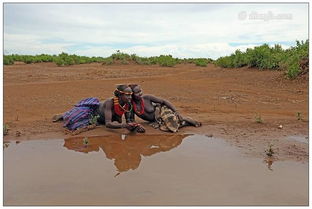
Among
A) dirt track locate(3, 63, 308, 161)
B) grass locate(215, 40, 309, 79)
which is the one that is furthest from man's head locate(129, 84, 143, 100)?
grass locate(215, 40, 309, 79)

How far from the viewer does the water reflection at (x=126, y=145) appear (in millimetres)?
4468

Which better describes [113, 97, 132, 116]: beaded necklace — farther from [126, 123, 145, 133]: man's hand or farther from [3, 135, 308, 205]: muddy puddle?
[3, 135, 308, 205]: muddy puddle

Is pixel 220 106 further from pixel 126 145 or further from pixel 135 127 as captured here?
pixel 126 145

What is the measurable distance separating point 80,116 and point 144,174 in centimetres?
230

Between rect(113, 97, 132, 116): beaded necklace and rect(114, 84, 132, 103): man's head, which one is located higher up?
rect(114, 84, 132, 103): man's head

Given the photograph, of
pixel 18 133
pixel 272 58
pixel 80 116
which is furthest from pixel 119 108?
pixel 272 58

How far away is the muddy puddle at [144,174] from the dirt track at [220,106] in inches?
19.2

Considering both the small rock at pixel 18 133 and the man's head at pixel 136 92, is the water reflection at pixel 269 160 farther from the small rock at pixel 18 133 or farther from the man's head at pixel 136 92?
the small rock at pixel 18 133

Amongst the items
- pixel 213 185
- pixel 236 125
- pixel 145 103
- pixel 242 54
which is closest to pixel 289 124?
pixel 236 125

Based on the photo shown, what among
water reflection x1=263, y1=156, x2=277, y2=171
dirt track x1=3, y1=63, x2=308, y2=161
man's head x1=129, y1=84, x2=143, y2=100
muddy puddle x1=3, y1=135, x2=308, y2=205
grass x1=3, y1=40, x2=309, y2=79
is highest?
grass x1=3, y1=40, x2=309, y2=79

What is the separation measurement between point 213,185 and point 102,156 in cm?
161

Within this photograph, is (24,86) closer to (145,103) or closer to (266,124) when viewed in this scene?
(145,103)

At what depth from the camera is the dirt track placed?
18.0ft

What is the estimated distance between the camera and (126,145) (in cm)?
502
